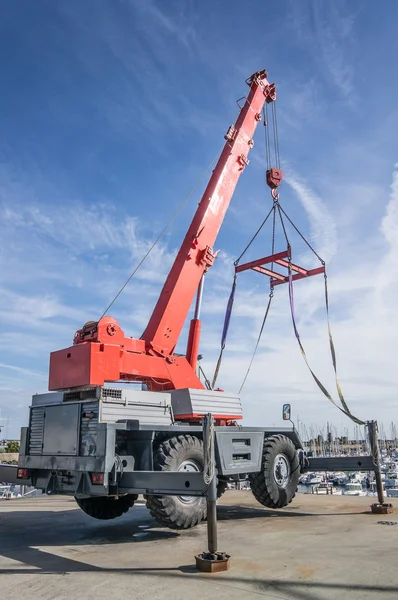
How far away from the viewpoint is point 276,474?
9.86 meters

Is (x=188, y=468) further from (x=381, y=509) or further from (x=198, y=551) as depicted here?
(x=381, y=509)

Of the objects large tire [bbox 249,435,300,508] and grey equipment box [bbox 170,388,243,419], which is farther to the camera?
large tire [bbox 249,435,300,508]

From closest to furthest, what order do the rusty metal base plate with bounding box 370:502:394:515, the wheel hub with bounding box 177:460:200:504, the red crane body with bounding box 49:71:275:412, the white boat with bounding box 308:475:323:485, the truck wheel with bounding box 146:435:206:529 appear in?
the truck wheel with bounding box 146:435:206:529, the wheel hub with bounding box 177:460:200:504, the red crane body with bounding box 49:71:275:412, the rusty metal base plate with bounding box 370:502:394:515, the white boat with bounding box 308:475:323:485

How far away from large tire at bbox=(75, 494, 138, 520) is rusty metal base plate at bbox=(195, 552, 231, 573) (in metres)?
4.08

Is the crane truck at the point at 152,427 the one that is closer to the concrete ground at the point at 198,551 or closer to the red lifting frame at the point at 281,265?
the concrete ground at the point at 198,551

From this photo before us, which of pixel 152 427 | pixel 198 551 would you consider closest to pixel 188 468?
pixel 152 427

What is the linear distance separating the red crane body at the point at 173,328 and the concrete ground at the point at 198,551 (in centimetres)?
258

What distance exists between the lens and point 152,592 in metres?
4.83

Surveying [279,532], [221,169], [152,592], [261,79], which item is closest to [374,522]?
[279,532]

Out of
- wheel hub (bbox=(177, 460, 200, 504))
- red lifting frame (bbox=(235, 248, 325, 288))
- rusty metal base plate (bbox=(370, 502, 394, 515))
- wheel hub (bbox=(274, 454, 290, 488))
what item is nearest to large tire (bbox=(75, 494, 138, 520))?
wheel hub (bbox=(177, 460, 200, 504))

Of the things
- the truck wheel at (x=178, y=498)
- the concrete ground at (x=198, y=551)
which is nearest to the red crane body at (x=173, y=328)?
the truck wheel at (x=178, y=498)

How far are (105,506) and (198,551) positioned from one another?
331cm

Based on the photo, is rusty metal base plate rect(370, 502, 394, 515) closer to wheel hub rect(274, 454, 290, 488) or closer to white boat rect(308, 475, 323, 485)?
wheel hub rect(274, 454, 290, 488)

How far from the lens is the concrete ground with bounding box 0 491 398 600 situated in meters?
4.88
